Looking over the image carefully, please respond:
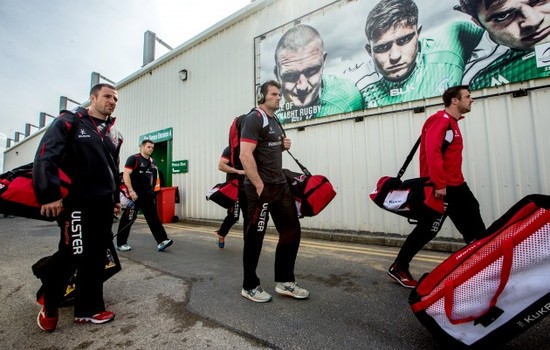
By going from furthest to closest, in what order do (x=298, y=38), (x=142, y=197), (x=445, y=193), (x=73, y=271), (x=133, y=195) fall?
(x=298, y=38) → (x=142, y=197) → (x=133, y=195) → (x=445, y=193) → (x=73, y=271)

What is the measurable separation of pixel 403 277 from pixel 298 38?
225 inches

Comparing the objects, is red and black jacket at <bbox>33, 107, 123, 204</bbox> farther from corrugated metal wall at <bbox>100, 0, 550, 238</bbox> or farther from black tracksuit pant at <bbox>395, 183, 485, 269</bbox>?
corrugated metal wall at <bbox>100, 0, 550, 238</bbox>

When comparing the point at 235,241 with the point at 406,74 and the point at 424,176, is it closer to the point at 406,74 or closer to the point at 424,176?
the point at 424,176

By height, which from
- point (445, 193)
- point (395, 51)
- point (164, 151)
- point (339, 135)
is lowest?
point (445, 193)

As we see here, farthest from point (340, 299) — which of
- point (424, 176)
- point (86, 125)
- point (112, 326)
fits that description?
point (86, 125)

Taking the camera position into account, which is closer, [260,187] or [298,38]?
[260,187]

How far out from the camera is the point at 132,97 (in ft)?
39.4

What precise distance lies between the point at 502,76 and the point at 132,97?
12.3 m

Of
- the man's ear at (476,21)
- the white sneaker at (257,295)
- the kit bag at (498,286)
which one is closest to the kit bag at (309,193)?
the white sneaker at (257,295)

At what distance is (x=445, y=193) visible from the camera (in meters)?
2.69

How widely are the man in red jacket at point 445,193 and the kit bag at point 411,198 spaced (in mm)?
46

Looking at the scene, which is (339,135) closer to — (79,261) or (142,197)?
(142,197)

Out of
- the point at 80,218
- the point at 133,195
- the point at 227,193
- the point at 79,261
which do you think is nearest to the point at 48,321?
the point at 79,261

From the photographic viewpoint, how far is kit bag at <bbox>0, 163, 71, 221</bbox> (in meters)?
1.97
